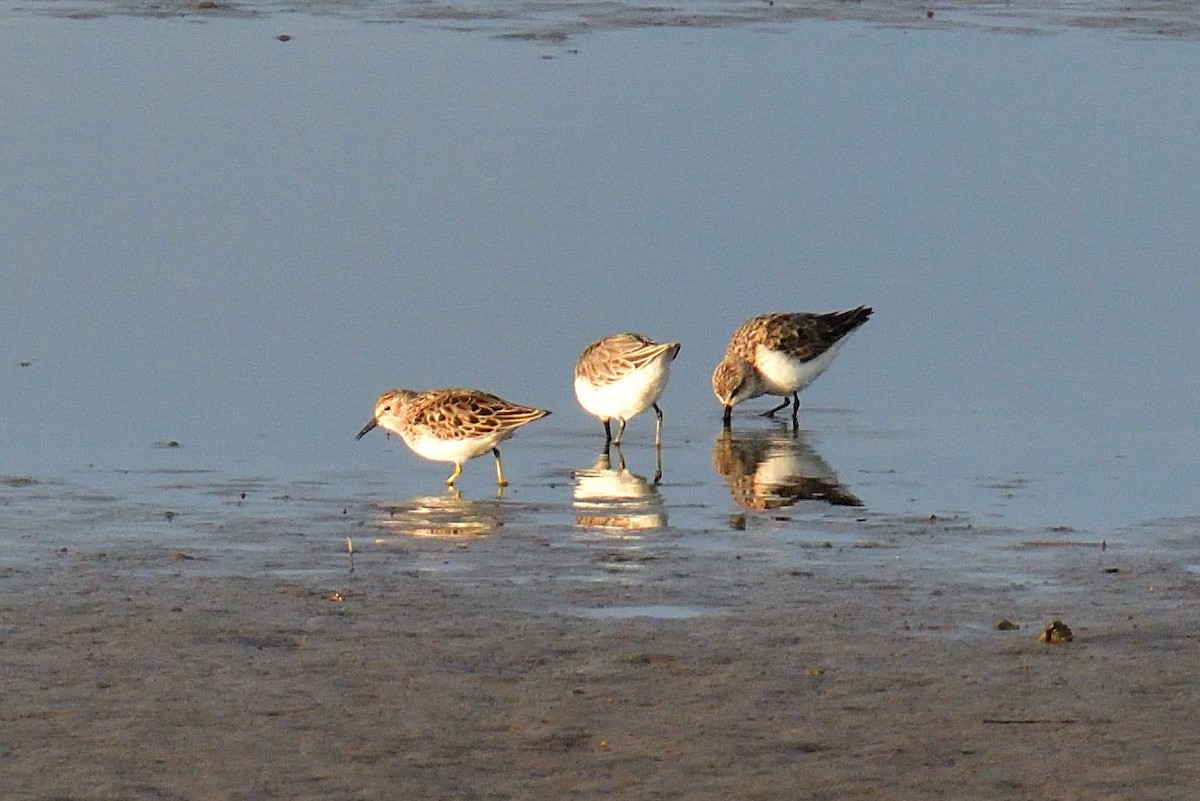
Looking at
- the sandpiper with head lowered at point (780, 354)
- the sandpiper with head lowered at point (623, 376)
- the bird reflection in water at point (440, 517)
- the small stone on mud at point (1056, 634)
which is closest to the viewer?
the small stone on mud at point (1056, 634)

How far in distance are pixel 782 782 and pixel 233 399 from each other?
27.7 feet

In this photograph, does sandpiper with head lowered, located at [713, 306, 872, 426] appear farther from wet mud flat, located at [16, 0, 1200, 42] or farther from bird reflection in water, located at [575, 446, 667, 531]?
wet mud flat, located at [16, 0, 1200, 42]

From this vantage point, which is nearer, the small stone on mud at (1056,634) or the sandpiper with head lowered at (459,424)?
the small stone on mud at (1056,634)

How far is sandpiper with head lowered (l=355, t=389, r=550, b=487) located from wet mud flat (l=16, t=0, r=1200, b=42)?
768 inches

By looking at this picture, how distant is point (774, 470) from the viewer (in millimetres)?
14227

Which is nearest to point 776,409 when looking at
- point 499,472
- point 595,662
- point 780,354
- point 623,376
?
point 780,354

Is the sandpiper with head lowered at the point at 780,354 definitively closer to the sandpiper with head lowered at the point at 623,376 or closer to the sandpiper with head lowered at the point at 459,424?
the sandpiper with head lowered at the point at 623,376

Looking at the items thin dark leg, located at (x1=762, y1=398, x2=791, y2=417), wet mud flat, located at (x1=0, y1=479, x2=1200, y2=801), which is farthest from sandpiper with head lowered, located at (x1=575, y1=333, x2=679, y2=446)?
wet mud flat, located at (x1=0, y1=479, x2=1200, y2=801)

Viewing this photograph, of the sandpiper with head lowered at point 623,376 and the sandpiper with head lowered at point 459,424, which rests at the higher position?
the sandpiper with head lowered at point 623,376

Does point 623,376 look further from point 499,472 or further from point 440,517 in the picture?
point 440,517

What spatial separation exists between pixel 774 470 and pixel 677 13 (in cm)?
2234

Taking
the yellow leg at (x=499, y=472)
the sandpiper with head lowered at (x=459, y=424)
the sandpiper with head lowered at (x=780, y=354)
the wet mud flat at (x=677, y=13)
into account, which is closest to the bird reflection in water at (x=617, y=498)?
the yellow leg at (x=499, y=472)

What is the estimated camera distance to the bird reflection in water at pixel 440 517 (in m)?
12.0

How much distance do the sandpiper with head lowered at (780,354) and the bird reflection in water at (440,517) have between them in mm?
3575
